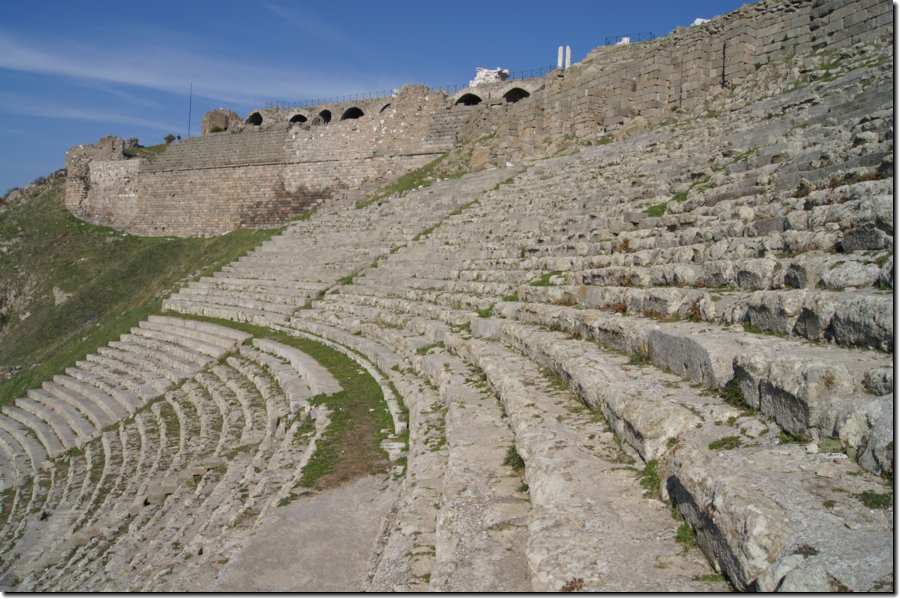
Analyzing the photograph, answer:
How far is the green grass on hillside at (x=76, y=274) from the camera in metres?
18.1

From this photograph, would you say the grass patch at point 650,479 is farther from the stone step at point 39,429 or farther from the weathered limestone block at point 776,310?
the stone step at point 39,429

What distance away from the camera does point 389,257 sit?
15.5m

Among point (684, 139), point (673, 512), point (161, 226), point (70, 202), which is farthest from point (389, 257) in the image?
point (70, 202)

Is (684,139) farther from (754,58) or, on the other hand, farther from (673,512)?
(673,512)

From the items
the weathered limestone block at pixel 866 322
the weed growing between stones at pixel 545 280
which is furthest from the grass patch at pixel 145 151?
the weathered limestone block at pixel 866 322

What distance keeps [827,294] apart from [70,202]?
42263mm

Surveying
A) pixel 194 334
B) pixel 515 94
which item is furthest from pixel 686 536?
pixel 515 94

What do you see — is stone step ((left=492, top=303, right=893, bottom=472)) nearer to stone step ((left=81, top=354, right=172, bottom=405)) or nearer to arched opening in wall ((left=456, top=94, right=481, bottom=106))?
stone step ((left=81, top=354, right=172, bottom=405))

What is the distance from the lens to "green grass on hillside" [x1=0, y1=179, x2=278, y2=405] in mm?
18141

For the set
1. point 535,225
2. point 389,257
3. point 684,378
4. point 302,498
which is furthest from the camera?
point 389,257

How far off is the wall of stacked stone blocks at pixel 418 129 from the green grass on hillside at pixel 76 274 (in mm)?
2182

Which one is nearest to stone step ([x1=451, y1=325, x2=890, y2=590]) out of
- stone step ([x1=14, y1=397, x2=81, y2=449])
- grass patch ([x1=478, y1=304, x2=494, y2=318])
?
grass patch ([x1=478, y1=304, x2=494, y2=318])

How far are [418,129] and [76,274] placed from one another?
18178mm

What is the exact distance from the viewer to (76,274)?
3012cm
